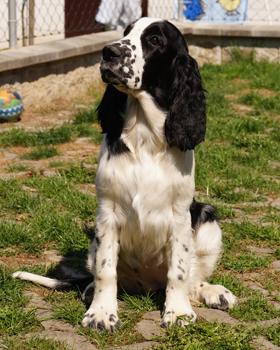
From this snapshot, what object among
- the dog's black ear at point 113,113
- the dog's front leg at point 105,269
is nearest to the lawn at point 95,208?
the dog's front leg at point 105,269

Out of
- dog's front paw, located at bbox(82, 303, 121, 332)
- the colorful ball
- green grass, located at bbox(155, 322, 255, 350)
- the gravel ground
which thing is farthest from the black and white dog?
the gravel ground

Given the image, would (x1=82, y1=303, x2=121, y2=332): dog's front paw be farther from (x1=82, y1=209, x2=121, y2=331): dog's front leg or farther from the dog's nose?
the dog's nose

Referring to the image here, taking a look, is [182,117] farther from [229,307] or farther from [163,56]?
[229,307]

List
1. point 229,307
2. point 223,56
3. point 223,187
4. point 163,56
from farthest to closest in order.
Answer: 1. point 223,56
2. point 223,187
3. point 229,307
4. point 163,56

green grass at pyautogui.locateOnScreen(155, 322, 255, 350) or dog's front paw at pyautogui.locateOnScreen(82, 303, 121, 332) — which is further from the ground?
green grass at pyautogui.locateOnScreen(155, 322, 255, 350)

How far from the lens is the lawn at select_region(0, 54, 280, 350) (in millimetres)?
2771

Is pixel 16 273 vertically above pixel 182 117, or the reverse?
pixel 182 117

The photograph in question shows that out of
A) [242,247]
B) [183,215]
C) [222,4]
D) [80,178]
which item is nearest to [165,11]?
[222,4]

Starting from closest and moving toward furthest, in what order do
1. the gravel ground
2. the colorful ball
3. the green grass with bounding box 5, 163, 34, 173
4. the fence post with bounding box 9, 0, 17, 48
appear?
the green grass with bounding box 5, 163, 34, 173 < the colorful ball < the fence post with bounding box 9, 0, 17, 48 < the gravel ground

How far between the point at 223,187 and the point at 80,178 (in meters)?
1.38

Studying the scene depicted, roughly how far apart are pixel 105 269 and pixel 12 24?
5.40 meters

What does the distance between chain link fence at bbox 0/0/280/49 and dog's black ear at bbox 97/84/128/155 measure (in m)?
5.14

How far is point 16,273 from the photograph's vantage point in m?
3.29

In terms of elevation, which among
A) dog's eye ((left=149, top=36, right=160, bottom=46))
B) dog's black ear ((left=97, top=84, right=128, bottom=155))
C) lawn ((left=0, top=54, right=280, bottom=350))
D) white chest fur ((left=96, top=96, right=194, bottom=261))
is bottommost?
lawn ((left=0, top=54, right=280, bottom=350))
